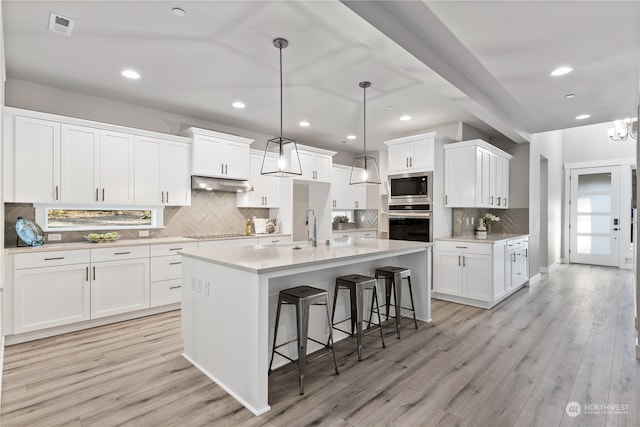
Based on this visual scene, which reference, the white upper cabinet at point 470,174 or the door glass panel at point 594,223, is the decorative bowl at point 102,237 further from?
the door glass panel at point 594,223

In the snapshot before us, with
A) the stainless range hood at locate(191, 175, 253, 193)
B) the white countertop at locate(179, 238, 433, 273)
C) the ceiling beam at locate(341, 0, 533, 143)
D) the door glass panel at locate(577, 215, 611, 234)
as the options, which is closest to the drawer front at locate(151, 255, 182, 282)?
the stainless range hood at locate(191, 175, 253, 193)

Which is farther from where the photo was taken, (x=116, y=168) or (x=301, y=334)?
(x=116, y=168)

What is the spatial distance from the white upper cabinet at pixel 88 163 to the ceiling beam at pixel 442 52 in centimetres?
325

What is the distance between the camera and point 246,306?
2.20 metres

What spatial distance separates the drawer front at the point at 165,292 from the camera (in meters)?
4.05

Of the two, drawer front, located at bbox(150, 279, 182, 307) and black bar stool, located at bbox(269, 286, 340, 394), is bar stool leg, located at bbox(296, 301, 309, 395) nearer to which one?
black bar stool, located at bbox(269, 286, 340, 394)

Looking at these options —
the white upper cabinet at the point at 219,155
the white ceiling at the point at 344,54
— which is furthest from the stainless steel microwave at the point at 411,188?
the white upper cabinet at the point at 219,155

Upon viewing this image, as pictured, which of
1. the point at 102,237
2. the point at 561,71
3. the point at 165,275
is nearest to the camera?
the point at 561,71

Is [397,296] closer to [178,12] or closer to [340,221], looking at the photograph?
[178,12]

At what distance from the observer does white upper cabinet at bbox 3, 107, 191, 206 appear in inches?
132

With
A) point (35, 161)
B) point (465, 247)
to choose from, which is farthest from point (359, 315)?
point (35, 161)

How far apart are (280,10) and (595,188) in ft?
27.7

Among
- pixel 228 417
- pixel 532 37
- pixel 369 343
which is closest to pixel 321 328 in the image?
pixel 369 343

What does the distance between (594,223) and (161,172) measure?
904 cm
